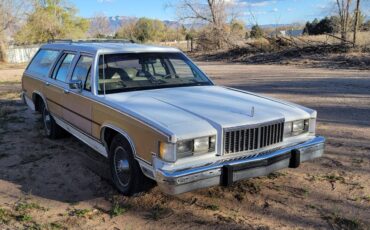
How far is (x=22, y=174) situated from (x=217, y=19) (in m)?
31.3

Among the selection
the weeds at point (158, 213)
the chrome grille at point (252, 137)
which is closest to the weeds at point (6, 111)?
the weeds at point (158, 213)

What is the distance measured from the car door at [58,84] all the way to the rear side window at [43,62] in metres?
0.29

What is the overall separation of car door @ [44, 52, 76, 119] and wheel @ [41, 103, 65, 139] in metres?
0.22

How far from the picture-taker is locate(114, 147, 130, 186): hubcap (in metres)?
4.32

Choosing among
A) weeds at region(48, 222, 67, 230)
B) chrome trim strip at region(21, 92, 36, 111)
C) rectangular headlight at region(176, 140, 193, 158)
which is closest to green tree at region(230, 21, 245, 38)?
chrome trim strip at region(21, 92, 36, 111)

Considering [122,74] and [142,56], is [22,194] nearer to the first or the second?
[122,74]

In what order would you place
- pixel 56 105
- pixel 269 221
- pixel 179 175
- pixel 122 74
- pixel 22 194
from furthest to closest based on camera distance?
pixel 56 105
pixel 122 74
pixel 22 194
pixel 269 221
pixel 179 175

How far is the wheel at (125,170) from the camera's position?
4145 mm

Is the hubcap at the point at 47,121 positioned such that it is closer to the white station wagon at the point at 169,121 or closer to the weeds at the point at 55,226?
the white station wagon at the point at 169,121

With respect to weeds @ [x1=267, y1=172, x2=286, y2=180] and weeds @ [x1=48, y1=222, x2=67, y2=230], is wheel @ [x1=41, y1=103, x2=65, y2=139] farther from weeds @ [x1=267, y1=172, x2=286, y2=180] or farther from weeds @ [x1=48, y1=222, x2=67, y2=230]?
weeds @ [x1=267, y1=172, x2=286, y2=180]

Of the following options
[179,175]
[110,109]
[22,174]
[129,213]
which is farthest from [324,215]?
[22,174]

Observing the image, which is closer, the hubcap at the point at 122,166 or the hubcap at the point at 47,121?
the hubcap at the point at 122,166

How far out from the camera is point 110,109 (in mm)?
4441

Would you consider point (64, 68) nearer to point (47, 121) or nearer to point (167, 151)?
point (47, 121)
